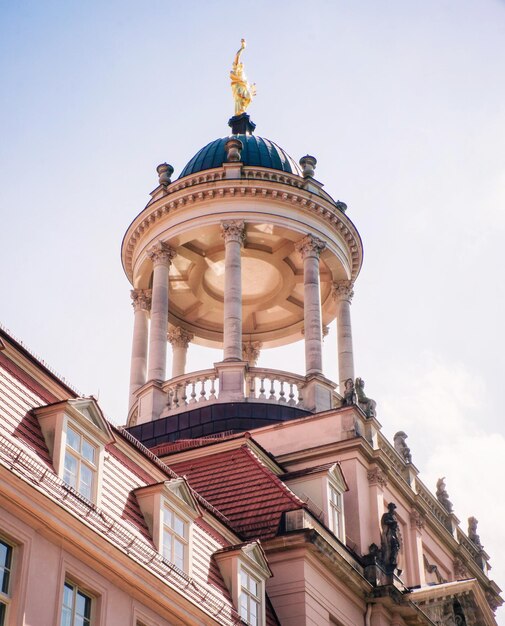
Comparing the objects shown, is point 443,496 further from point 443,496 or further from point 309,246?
point 309,246

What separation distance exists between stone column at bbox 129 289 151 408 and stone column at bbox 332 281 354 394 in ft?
25.0

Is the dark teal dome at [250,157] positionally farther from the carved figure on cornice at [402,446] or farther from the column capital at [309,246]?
the carved figure on cornice at [402,446]

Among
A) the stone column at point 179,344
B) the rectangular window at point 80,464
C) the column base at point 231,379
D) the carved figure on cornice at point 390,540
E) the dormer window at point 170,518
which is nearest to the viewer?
the rectangular window at point 80,464

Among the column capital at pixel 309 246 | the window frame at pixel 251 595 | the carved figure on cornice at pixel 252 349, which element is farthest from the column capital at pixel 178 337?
the window frame at pixel 251 595

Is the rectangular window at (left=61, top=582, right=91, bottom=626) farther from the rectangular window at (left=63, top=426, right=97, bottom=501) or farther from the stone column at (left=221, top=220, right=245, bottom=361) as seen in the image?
the stone column at (left=221, top=220, right=245, bottom=361)

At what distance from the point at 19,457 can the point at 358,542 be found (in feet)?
49.5

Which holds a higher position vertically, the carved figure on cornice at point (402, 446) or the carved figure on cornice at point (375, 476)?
the carved figure on cornice at point (402, 446)

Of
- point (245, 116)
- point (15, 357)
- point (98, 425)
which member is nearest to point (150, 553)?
point (98, 425)

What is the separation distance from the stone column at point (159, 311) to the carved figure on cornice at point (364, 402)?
8160mm

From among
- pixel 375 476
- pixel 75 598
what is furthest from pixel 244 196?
pixel 75 598

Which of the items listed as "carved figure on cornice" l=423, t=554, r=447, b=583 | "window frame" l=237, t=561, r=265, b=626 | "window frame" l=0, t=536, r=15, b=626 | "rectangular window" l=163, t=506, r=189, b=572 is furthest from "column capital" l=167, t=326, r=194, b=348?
"window frame" l=0, t=536, r=15, b=626

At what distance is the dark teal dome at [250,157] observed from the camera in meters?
49.0

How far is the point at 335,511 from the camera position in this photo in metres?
33.5

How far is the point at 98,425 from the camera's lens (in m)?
24.2
